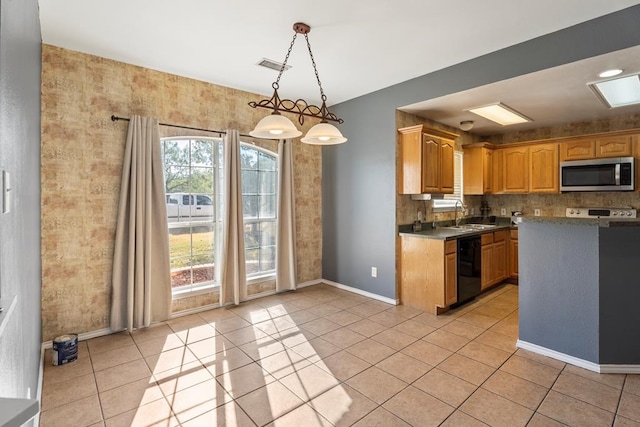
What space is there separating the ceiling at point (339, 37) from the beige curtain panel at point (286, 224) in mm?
1063

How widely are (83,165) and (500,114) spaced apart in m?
4.88

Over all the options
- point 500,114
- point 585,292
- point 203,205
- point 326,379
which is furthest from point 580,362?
point 203,205

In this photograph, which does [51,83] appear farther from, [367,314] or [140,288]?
[367,314]

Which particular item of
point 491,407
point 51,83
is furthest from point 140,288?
point 491,407

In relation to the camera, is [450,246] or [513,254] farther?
[513,254]

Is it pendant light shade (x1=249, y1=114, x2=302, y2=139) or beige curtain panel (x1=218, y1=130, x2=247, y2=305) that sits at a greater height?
pendant light shade (x1=249, y1=114, x2=302, y2=139)

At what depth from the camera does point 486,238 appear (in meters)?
4.69

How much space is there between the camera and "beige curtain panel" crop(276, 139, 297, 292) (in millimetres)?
4578

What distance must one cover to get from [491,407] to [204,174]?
3627 millimetres

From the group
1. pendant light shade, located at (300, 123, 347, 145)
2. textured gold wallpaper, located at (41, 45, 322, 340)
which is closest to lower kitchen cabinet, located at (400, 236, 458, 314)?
pendant light shade, located at (300, 123, 347, 145)

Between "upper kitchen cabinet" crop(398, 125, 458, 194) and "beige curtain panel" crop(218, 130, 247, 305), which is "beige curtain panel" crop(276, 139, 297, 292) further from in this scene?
"upper kitchen cabinet" crop(398, 125, 458, 194)

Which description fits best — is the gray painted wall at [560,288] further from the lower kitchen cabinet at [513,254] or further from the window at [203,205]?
the window at [203,205]

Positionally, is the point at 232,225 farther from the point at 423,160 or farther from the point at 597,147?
the point at 597,147

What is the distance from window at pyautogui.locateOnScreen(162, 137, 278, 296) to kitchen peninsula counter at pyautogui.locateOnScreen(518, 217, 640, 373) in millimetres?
3188
